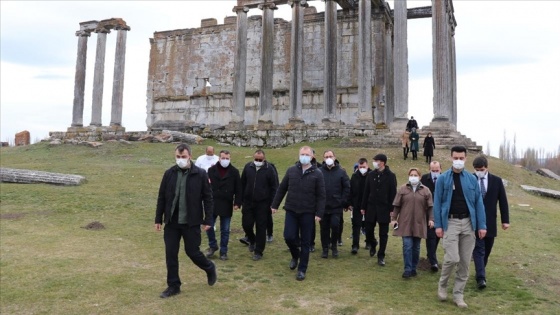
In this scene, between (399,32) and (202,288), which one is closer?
(202,288)

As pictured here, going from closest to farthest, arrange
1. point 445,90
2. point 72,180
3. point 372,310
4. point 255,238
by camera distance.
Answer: point 372,310 < point 255,238 < point 72,180 < point 445,90

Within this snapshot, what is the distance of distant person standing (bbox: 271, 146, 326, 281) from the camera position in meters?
8.14

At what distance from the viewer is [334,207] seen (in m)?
9.22

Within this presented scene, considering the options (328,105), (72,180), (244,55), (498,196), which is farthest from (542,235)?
(244,55)

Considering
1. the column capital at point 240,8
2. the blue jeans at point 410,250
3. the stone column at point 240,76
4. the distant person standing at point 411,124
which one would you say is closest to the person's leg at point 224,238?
the blue jeans at point 410,250

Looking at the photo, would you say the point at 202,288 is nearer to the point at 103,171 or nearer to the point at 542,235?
the point at 542,235

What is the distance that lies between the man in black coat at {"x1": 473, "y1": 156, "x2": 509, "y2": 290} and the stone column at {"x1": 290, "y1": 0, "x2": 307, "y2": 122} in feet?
79.8

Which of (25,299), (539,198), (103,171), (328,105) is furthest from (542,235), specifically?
(328,105)

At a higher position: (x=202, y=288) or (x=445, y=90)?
(x=445, y=90)

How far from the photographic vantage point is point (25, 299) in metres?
7.25

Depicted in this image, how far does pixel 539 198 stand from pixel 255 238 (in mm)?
14571

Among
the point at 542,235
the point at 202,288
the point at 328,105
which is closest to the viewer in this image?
the point at 202,288

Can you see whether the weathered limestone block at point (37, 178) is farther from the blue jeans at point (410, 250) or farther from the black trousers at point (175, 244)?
the blue jeans at point (410, 250)

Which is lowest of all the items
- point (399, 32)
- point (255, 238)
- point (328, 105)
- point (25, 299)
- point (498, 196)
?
point (25, 299)
